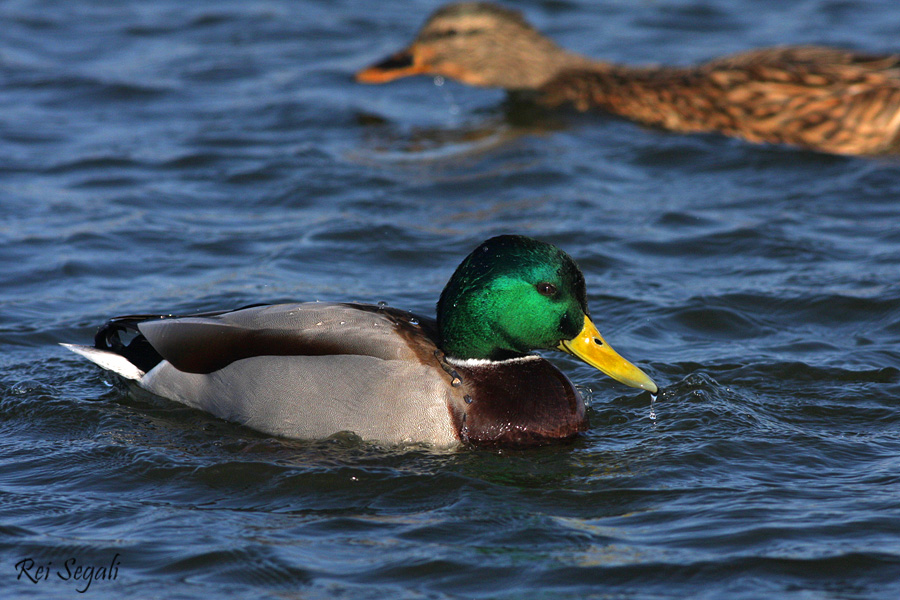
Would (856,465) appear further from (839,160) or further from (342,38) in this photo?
(342,38)

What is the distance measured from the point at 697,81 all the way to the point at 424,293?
3.77 m

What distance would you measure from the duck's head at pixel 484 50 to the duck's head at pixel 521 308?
612 centimetres

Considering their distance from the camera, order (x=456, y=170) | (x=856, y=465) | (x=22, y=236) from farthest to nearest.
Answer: (x=456, y=170)
(x=22, y=236)
(x=856, y=465)

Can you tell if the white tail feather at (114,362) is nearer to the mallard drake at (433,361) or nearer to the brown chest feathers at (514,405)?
the mallard drake at (433,361)

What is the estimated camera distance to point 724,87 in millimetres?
10250

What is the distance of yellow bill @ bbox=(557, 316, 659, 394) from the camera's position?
5.81 meters

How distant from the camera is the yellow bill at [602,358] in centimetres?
581

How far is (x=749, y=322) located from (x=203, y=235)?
3.89m

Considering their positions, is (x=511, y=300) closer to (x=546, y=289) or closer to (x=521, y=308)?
(x=521, y=308)

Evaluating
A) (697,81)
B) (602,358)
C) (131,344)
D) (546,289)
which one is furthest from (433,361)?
(697,81)

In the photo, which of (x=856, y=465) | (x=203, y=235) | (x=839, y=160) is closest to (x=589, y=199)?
(x=839, y=160)

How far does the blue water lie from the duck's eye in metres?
0.76

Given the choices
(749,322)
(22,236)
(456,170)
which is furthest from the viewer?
(456,170)

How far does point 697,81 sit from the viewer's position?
34.2 feet
